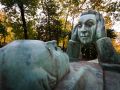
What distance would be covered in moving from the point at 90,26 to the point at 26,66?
103cm

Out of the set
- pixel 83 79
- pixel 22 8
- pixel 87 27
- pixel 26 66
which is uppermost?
pixel 22 8

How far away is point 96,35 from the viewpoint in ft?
6.88

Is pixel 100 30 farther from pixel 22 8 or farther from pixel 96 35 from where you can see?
pixel 22 8

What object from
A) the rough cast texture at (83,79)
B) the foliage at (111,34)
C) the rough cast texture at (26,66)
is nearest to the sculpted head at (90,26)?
the rough cast texture at (83,79)

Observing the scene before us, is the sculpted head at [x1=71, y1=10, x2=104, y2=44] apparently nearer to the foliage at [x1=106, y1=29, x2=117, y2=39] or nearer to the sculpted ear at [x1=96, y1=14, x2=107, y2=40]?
the sculpted ear at [x1=96, y1=14, x2=107, y2=40]

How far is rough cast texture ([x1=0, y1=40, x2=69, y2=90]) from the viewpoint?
1.15m

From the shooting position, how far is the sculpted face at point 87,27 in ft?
6.88

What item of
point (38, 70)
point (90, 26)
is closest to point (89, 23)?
point (90, 26)

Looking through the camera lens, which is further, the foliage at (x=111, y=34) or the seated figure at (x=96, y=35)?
the foliage at (x=111, y=34)

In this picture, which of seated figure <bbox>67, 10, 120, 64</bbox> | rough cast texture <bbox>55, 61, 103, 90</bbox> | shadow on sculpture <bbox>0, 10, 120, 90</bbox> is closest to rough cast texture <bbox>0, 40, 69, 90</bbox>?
shadow on sculpture <bbox>0, 10, 120, 90</bbox>

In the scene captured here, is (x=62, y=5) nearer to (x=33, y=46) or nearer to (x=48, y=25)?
(x=48, y=25)

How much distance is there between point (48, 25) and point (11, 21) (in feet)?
9.22

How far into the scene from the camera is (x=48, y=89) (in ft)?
3.99

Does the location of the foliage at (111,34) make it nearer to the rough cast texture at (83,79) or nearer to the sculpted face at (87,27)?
the sculpted face at (87,27)
